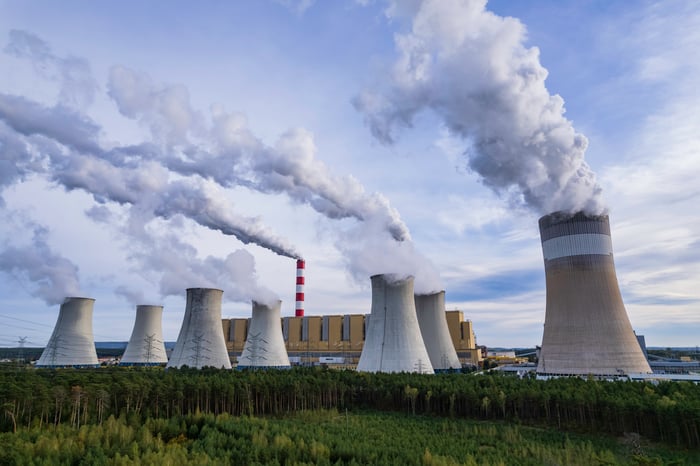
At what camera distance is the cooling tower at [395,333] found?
24969mm

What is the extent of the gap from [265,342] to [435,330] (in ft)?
43.0

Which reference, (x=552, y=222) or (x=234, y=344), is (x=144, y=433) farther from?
(x=234, y=344)

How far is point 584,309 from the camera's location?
22297mm

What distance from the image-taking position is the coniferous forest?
1009 cm

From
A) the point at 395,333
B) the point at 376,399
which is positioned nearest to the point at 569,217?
the point at 395,333

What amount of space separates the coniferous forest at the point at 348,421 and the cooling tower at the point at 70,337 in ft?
49.4

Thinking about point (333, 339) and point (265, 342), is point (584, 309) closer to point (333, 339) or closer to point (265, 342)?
point (265, 342)

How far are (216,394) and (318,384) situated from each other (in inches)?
213

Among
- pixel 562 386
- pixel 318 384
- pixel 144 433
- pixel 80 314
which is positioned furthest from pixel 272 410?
pixel 80 314

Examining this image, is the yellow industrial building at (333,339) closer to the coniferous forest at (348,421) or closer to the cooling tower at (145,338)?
the cooling tower at (145,338)

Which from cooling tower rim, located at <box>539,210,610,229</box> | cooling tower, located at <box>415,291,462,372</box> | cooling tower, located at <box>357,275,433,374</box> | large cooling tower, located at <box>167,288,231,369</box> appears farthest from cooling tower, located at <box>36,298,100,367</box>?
cooling tower rim, located at <box>539,210,610,229</box>

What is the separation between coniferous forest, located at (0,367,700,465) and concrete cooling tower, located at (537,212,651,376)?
78.2 inches

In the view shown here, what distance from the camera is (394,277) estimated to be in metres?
25.9

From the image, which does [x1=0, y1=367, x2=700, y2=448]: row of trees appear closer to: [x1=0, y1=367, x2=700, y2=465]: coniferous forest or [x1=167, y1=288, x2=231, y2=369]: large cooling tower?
[x1=0, y1=367, x2=700, y2=465]: coniferous forest
